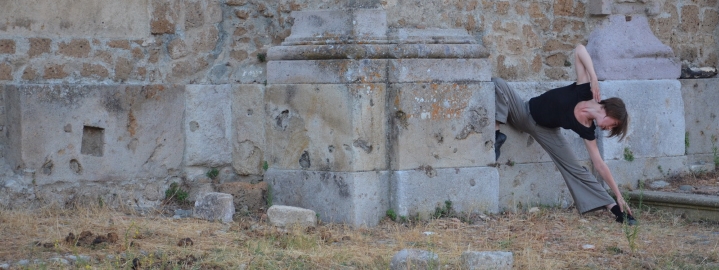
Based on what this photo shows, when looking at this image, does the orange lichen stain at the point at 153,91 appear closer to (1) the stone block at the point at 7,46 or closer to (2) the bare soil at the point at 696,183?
(1) the stone block at the point at 7,46

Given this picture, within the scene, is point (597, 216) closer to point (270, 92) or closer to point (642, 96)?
point (642, 96)

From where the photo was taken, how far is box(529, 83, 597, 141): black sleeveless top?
23.3 feet

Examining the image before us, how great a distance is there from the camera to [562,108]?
7164mm

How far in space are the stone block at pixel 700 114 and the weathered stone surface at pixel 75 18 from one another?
189 inches

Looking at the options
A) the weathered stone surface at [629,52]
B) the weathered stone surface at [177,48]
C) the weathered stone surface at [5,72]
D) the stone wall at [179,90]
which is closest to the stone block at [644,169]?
the stone wall at [179,90]

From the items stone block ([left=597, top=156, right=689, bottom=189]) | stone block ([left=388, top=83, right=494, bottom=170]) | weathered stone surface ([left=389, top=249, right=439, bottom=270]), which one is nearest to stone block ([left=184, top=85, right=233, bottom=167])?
stone block ([left=388, top=83, right=494, bottom=170])

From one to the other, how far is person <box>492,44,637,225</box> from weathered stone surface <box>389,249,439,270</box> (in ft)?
7.51

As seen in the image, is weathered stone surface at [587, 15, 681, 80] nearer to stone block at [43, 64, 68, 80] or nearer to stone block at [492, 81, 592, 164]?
stone block at [492, 81, 592, 164]

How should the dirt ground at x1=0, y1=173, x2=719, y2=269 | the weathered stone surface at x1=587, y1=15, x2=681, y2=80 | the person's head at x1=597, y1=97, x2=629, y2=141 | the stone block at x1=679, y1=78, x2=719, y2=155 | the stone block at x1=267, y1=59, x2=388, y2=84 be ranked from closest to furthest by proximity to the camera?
the dirt ground at x1=0, y1=173, x2=719, y2=269 → the stone block at x1=267, y1=59, x2=388, y2=84 → the person's head at x1=597, y1=97, x2=629, y2=141 → the weathered stone surface at x1=587, y1=15, x2=681, y2=80 → the stone block at x1=679, y1=78, x2=719, y2=155

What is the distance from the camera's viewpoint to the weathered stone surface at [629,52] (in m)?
8.24

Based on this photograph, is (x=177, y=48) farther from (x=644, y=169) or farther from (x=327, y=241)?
(x=644, y=169)

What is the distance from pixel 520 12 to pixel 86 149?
11.2 feet

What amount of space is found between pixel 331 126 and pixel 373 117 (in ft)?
0.96

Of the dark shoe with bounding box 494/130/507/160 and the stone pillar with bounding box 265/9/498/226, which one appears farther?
the dark shoe with bounding box 494/130/507/160
